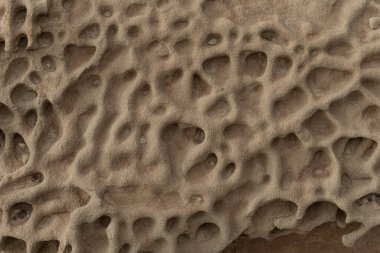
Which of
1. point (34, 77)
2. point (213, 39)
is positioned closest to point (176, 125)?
point (213, 39)

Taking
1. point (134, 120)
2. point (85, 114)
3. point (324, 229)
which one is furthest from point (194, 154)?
point (324, 229)

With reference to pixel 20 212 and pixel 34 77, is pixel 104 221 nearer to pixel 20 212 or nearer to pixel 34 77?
pixel 20 212

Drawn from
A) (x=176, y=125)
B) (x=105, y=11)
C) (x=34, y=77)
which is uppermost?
(x=105, y=11)

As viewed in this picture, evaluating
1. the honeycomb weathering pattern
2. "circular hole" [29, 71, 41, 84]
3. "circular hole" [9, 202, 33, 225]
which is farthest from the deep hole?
"circular hole" [29, 71, 41, 84]

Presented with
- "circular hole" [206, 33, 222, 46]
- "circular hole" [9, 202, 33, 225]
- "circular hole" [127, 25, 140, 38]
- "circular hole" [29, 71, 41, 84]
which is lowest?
"circular hole" [9, 202, 33, 225]

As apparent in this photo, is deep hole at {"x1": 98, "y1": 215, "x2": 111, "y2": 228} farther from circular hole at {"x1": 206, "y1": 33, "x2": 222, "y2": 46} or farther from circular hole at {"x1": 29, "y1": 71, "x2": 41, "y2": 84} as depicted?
circular hole at {"x1": 206, "y1": 33, "x2": 222, "y2": 46}

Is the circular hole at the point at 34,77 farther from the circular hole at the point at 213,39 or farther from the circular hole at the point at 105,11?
the circular hole at the point at 213,39

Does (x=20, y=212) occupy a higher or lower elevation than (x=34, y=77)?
lower

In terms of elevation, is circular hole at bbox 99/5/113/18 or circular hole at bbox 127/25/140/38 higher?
circular hole at bbox 99/5/113/18
